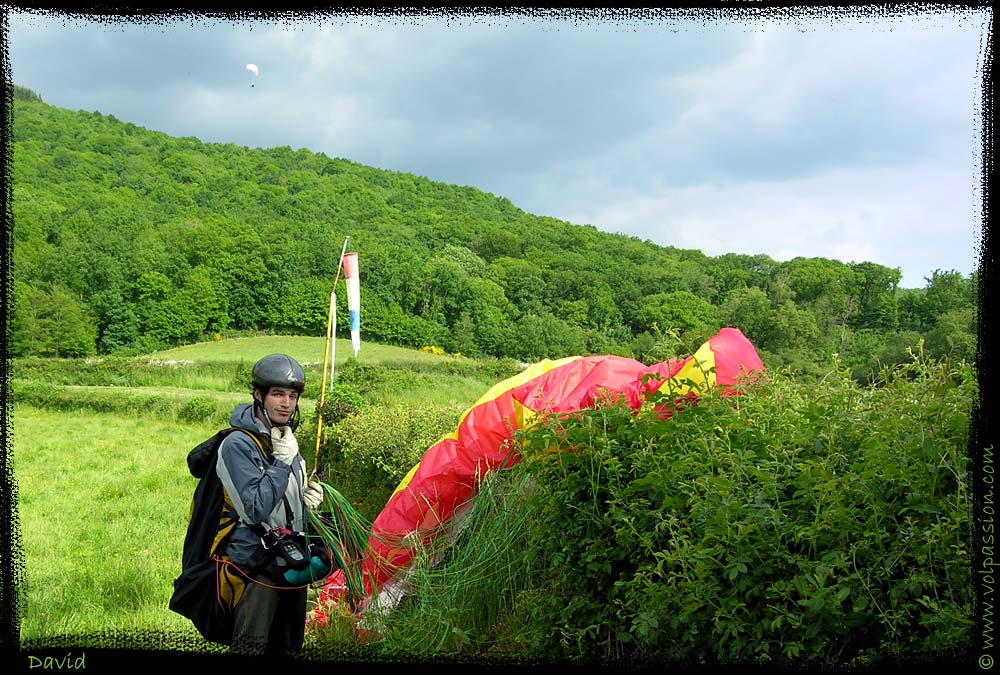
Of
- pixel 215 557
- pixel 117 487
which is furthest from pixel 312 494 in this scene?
pixel 117 487

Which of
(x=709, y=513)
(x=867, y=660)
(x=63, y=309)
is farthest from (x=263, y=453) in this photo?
(x=63, y=309)

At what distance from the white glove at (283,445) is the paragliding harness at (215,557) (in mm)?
67

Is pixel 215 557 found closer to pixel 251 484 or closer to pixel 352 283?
pixel 251 484

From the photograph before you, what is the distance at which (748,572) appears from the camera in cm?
212

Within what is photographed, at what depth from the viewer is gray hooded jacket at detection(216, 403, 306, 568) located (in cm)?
299

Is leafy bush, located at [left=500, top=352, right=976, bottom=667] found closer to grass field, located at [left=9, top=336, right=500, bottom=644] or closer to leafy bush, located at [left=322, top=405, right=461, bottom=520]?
grass field, located at [left=9, top=336, right=500, bottom=644]

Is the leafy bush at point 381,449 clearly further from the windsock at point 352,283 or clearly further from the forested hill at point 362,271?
the forested hill at point 362,271

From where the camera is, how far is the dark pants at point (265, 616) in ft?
10.2

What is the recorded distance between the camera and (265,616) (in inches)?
124

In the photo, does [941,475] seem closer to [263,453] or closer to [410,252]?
[263,453]

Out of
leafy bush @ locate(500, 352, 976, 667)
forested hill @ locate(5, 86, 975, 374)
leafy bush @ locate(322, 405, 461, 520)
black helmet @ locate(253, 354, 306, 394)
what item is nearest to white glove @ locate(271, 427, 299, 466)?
black helmet @ locate(253, 354, 306, 394)

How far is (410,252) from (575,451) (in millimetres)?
19961

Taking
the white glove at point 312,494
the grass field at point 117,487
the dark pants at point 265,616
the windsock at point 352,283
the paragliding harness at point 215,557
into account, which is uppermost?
the windsock at point 352,283

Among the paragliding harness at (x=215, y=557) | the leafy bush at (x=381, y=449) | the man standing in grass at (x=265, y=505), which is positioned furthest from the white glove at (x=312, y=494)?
the leafy bush at (x=381, y=449)
